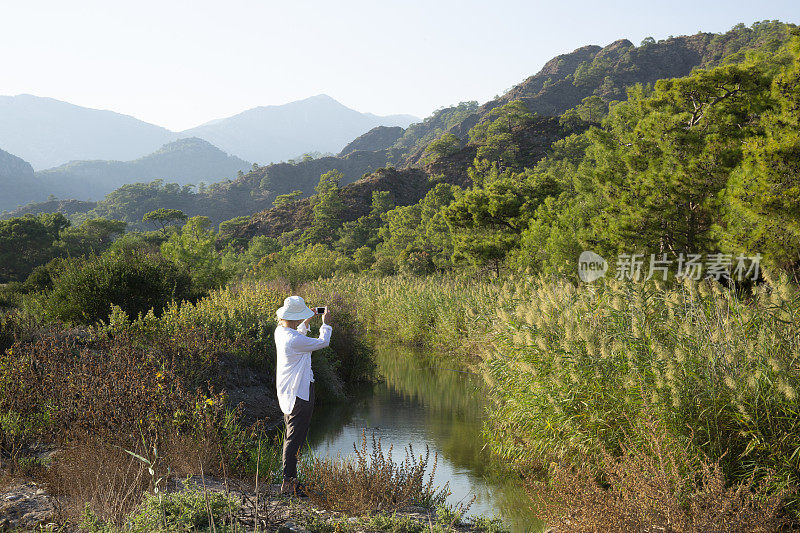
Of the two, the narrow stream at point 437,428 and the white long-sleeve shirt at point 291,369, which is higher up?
the white long-sleeve shirt at point 291,369

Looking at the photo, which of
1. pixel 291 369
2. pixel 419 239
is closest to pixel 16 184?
pixel 419 239

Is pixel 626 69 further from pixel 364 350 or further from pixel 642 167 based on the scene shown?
pixel 364 350

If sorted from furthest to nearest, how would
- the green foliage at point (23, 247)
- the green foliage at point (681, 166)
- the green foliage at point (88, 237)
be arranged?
1. the green foliage at point (88, 237)
2. the green foliage at point (23, 247)
3. the green foliage at point (681, 166)

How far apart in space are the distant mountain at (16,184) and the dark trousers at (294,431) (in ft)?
523

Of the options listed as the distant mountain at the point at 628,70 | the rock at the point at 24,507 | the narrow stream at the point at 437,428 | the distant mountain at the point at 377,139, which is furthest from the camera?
the distant mountain at the point at 377,139

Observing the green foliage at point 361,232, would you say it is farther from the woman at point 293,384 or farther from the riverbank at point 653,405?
the woman at point 293,384

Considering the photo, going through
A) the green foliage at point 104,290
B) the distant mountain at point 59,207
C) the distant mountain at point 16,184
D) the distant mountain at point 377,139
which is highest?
the distant mountain at point 377,139

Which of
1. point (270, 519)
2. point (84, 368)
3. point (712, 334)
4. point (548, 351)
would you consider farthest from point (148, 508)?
point (712, 334)

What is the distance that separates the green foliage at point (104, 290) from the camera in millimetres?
9703

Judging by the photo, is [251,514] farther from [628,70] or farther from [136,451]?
[628,70]

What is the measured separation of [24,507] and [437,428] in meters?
5.56

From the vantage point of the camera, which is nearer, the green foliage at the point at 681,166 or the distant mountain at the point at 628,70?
the green foliage at the point at 681,166
